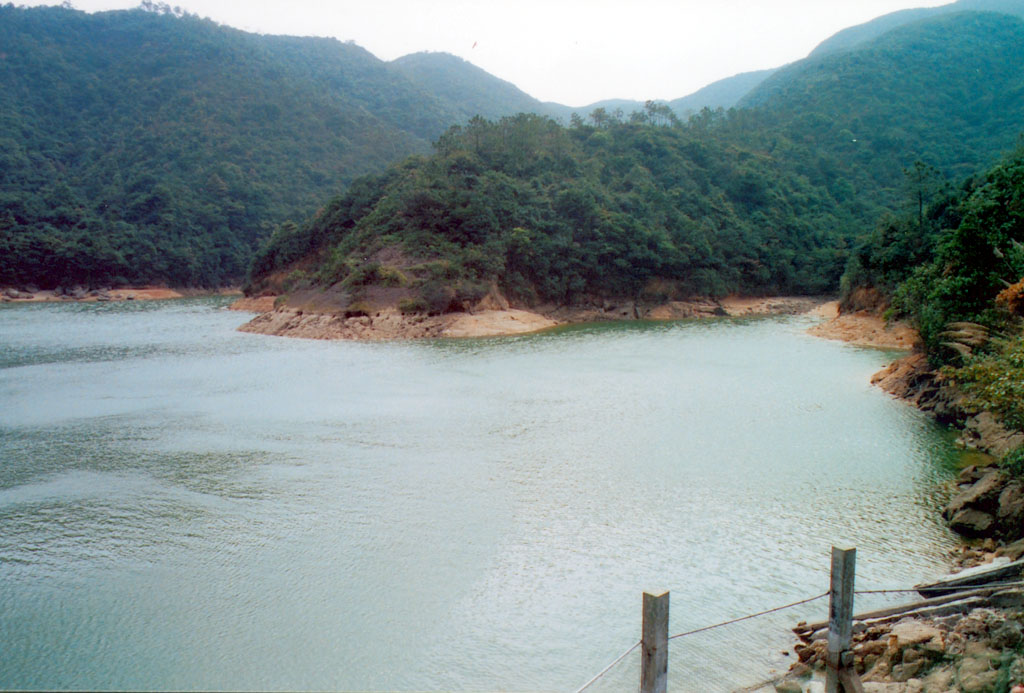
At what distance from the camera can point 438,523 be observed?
481 inches

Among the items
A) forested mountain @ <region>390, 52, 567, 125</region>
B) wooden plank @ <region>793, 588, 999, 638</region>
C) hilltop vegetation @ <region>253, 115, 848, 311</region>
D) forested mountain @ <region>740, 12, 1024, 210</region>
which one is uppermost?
forested mountain @ <region>390, 52, 567, 125</region>

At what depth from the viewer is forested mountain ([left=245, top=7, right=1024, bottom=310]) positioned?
45.8 m

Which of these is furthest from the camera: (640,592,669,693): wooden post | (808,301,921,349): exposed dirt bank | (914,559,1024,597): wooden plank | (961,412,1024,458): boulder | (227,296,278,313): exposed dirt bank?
(227,296,278,313): exposed dirt bank

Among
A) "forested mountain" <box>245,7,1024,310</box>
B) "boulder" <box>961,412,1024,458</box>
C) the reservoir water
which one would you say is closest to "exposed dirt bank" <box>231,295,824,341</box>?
"forested mountain" <box>245,7,1024,310</box>

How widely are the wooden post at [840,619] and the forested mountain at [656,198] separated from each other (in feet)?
112

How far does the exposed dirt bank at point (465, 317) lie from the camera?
38.3m

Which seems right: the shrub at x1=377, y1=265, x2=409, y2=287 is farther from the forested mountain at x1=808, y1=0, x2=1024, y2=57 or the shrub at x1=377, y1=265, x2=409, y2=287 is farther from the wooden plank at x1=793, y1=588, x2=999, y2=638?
the forested mountain at x1=808, y1=0, x2=1024, y2=57

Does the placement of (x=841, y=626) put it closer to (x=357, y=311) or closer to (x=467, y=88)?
(x=357, y=311)

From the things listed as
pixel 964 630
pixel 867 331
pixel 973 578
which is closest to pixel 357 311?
pixel 867 331

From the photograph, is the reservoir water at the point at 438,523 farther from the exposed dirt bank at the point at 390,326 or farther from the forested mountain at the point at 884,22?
the forested mountain at the point at 884,22

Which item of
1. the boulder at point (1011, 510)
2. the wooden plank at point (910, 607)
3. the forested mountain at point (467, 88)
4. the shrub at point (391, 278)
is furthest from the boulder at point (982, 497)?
the forested mountain at point (467, 88)

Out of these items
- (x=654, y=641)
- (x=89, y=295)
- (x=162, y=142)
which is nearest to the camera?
(x=654, y=641)

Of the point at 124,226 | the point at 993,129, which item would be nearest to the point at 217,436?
the point at 124,226

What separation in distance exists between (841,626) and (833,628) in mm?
79
